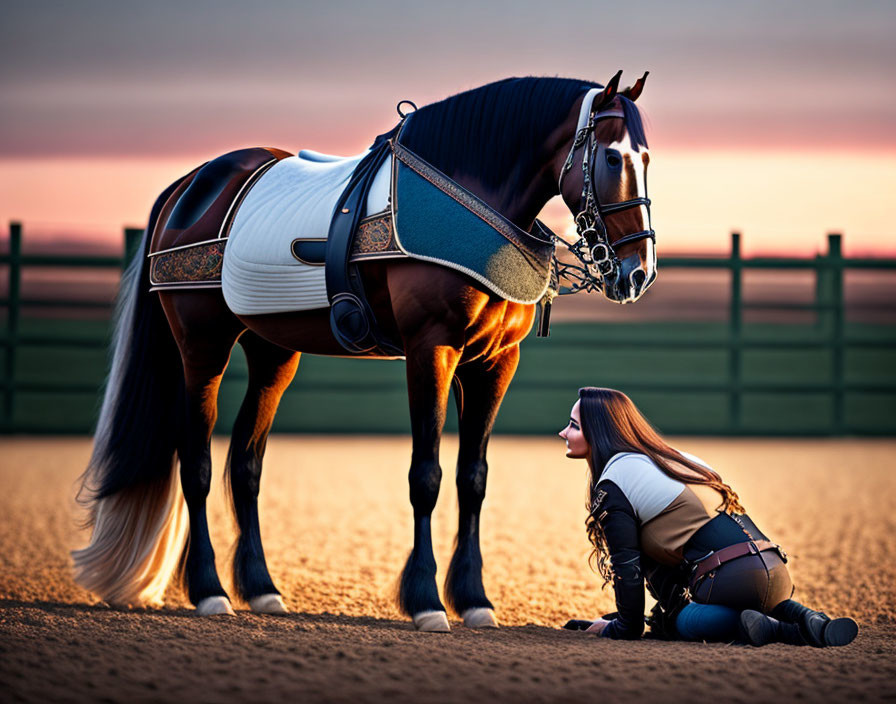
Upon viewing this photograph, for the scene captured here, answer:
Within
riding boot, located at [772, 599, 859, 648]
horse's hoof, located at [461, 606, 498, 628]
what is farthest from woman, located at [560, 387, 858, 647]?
horse's hoof, located at [461, 606, 498, 628]

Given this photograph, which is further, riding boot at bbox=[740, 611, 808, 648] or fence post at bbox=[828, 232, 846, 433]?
fence post at bbox=[828, 232, 846, 433]

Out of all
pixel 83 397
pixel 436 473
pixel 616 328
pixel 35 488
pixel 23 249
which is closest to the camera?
pixel 436 473

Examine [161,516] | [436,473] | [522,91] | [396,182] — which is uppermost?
[522,91]

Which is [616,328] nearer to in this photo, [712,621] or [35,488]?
[35,488]

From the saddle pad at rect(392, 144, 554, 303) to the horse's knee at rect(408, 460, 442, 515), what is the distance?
2.01ft

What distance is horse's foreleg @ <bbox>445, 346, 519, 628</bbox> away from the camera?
3842 millimetres

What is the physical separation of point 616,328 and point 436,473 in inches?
629

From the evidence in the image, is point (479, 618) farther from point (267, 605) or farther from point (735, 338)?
point (735, 338)

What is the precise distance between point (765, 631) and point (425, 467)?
3.83ft

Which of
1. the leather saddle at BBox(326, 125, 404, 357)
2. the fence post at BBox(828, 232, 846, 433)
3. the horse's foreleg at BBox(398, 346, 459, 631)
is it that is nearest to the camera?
the horse's foreleg at BBox(398, 346, 459, 631)

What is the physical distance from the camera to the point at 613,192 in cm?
333

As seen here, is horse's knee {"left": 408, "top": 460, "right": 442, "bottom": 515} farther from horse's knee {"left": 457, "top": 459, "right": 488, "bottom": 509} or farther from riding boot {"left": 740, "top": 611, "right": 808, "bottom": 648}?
riding boot {"left": 740, "top": 611, "right": 808, "bottom": 648}

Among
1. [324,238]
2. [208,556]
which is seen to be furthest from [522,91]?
[208,556]

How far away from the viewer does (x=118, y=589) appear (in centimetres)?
423
